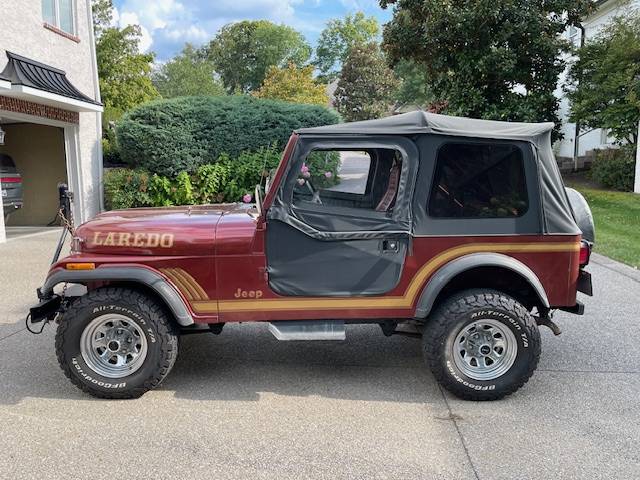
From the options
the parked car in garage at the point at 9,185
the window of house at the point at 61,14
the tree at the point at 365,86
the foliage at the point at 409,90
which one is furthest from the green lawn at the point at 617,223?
the foliage at the point at 409,90

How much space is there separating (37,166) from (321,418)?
13310 mm

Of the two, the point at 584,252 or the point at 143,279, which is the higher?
the point at 584,252

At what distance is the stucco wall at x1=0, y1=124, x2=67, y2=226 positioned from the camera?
13891 mm

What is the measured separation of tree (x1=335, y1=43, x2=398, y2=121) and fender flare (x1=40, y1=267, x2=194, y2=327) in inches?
1579

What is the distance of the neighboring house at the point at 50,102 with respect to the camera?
32.7ft

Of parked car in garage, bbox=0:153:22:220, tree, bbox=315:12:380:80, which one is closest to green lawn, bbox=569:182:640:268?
parked car in garage, bbox=0:153:22:220

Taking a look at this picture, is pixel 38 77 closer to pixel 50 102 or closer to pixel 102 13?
pixel 50 102

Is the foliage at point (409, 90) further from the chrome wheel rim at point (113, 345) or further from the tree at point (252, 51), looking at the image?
the chrome wheel rim at point (113, 345)

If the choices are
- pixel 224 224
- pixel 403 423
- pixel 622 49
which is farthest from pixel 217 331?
pixel 622 49

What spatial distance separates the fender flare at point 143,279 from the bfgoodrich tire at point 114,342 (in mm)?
140

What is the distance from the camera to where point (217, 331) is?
13.5 ft

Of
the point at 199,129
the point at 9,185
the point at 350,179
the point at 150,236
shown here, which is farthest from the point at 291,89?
the point at 150,236

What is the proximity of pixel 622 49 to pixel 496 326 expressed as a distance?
534 inches

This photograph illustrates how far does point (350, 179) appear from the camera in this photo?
4133 millimetres
